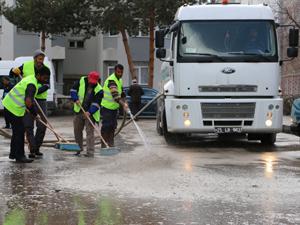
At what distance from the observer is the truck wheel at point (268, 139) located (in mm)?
14872

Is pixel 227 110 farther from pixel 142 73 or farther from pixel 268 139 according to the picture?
pixel 142 73

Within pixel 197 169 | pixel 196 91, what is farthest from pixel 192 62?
pixel 197 169

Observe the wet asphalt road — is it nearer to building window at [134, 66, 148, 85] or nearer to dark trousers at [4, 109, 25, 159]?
dark trousers at [4, 109, 25, 159]

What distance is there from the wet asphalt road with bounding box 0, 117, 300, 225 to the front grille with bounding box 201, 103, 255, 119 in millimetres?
816

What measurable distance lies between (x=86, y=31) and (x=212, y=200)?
94.3 ft

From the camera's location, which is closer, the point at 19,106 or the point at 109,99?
the point at 19,106

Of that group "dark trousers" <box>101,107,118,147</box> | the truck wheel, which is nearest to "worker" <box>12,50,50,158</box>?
"dark trousers" <box>101,107,118,147</box>

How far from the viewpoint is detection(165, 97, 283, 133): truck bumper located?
13.4 m

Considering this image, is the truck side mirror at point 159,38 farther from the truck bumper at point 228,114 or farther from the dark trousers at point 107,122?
the dark trousers at point 107,122

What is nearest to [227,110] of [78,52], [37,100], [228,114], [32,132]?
[228,114]

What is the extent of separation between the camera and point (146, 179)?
9.16 metres

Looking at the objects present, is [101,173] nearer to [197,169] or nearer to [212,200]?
[197,169]

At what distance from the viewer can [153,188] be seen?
8.38 metres

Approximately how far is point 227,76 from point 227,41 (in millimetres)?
791
